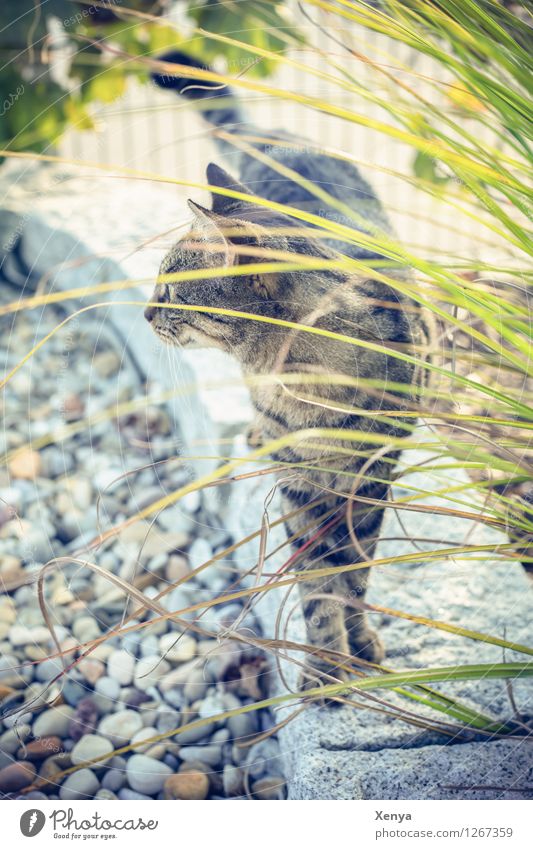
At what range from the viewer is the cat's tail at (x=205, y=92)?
2.95ft

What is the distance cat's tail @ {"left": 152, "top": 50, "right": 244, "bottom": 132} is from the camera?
90cm

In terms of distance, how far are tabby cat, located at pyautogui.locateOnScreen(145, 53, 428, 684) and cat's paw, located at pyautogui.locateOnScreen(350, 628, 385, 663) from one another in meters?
0.01

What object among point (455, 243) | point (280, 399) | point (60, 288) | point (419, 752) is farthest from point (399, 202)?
point (60, 288)

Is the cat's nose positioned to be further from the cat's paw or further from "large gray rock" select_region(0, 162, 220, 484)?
the cat's paw

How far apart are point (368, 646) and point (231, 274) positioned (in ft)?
1.81

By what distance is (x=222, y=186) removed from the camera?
0.82m

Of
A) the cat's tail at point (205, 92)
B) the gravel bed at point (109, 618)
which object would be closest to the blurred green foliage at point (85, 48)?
the cat's tail at point (205, 92)

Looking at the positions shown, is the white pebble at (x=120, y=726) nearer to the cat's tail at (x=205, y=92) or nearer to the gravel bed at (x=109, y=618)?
the gravel bed at (x=109, y=618)

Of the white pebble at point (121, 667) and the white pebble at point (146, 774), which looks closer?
the white pebble at point (146, 774)

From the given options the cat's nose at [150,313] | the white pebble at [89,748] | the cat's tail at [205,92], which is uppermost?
the cat's tail at [205,92]
